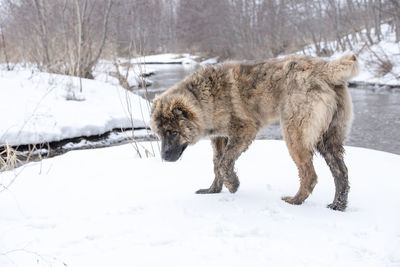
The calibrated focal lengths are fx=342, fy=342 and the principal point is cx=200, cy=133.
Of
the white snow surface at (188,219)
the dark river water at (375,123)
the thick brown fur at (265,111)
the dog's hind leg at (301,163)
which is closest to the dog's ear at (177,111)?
the thick brown fur at (265,111)

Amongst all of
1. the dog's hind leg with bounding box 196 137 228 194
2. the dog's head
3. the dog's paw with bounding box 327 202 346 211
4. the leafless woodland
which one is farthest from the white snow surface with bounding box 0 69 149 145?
the dog's paw with bounding box 327 202 346 211

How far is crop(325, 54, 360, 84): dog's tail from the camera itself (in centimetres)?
318

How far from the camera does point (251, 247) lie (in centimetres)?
247

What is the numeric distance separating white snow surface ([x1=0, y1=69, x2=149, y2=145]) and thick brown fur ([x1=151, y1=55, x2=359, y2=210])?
2644 mm

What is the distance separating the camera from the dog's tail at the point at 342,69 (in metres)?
3.18

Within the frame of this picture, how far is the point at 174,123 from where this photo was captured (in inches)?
149

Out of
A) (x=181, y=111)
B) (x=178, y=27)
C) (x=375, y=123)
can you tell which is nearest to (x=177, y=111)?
(x=181, y=111)

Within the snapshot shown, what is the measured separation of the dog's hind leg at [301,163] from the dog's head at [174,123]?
1049mm

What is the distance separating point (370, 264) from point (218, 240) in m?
1.03

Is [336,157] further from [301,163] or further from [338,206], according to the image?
[338,206]

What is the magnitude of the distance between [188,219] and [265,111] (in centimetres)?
149

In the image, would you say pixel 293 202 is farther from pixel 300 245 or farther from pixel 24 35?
pixel 24 35

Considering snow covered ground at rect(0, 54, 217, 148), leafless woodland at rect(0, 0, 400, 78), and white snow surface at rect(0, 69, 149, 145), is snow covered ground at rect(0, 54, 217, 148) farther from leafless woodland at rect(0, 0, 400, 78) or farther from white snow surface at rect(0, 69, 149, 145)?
leafless woodland at rect(0, 0, 400, 78)

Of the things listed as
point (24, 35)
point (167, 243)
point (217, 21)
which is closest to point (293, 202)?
point (167, 243)
